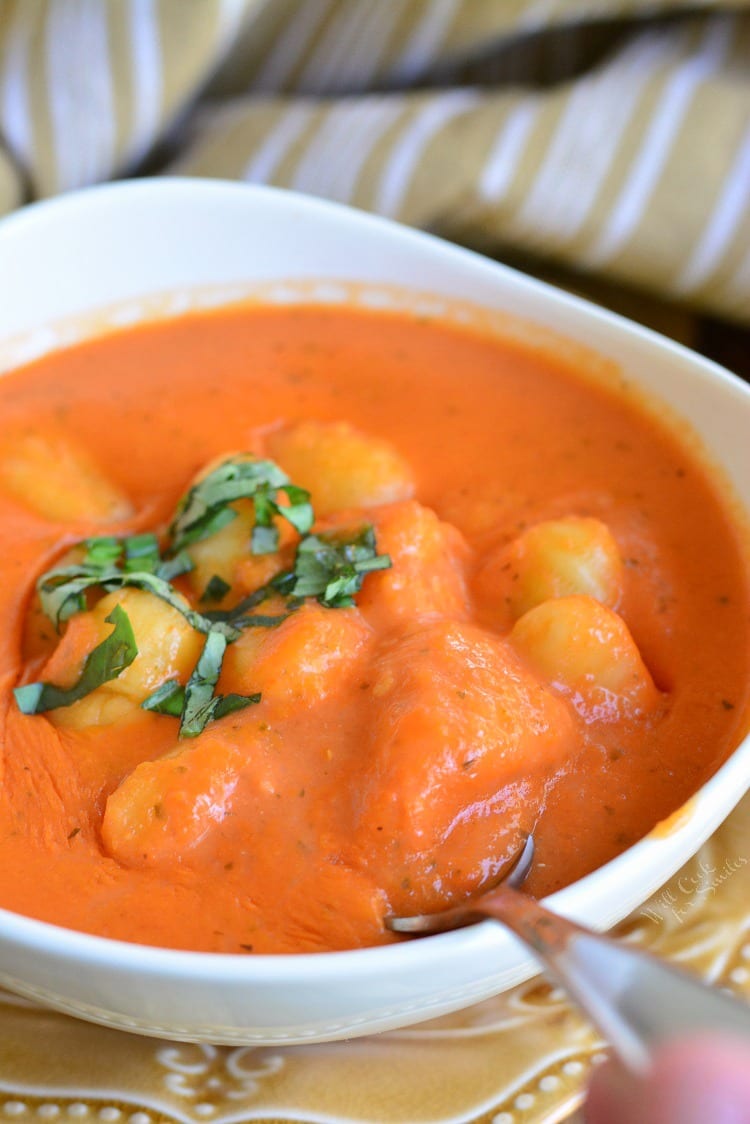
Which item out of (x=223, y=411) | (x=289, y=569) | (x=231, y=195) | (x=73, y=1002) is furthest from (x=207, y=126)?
(x=73, y=1002)

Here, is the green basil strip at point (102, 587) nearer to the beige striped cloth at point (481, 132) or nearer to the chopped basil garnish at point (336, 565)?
the chopped basil garnish at point (336, 565)

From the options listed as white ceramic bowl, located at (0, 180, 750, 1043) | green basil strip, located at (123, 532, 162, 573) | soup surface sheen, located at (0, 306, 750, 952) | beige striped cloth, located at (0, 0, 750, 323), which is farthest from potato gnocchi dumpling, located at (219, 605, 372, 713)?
beige striped cloth, located at (0, 0, 750, 323)

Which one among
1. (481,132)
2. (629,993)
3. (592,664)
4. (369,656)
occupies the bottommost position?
(369,656)

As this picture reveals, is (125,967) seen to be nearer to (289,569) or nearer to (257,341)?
(289,569)

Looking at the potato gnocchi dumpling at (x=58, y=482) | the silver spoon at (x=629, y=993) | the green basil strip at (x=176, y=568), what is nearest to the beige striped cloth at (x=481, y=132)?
the potato gnocchi dumpling at (x=58, y=482)

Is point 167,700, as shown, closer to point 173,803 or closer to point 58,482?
point 173,803

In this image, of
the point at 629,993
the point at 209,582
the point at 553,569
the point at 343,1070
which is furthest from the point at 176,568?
the point at 629,993
